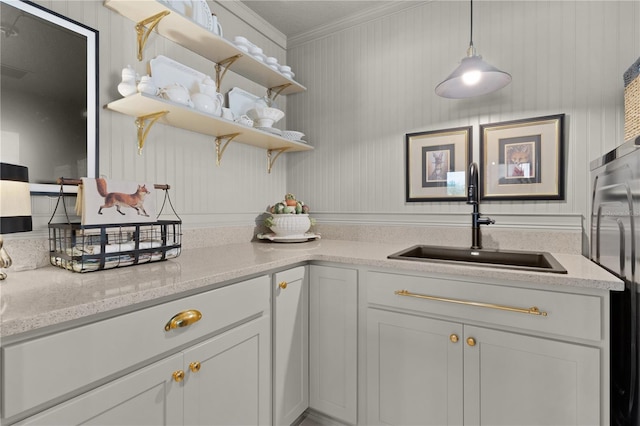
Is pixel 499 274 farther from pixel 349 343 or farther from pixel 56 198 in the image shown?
pixel 56 198

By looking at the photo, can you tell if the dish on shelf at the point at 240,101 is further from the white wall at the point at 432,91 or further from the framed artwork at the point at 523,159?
the framed artwork at the point at 523,159

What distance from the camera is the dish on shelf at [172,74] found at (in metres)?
1.61

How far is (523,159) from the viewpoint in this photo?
5.79 ft

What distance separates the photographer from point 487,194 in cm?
185

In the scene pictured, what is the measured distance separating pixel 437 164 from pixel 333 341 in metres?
1.22

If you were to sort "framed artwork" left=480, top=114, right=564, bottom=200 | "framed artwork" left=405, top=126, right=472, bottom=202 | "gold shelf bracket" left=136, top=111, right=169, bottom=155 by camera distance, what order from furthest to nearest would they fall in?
"framed artwork" left=405, top=126, right=472, bottom=202 → "framed artwork" left=480, top=114, right=564, bottom=200 → "gold shelf bracket" left=136, top=111, right=169, bottom=155

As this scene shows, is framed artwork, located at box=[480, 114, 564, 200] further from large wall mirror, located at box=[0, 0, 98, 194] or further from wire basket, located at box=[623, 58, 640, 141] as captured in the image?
large wall mirror, located at box=[0, 0, 98, 194]

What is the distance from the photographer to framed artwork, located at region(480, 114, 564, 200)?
1688mm

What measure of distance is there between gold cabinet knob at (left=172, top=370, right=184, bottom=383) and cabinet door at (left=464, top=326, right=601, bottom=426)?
1.08m

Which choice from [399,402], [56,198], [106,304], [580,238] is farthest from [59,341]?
[580,238]

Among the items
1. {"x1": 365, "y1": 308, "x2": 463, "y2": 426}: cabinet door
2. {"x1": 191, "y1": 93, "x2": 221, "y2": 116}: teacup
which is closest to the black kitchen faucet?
{"x1": 365, "y1": 308, "x2": 463, "y2": 426}: cabinet door

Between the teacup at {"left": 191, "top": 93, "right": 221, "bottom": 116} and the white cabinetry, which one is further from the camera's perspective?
the teacup at {"left": 191, "top": 93, "right": 221, "bottom": 116}

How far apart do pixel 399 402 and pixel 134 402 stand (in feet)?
3.58

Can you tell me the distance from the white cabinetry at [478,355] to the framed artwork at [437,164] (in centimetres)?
78
